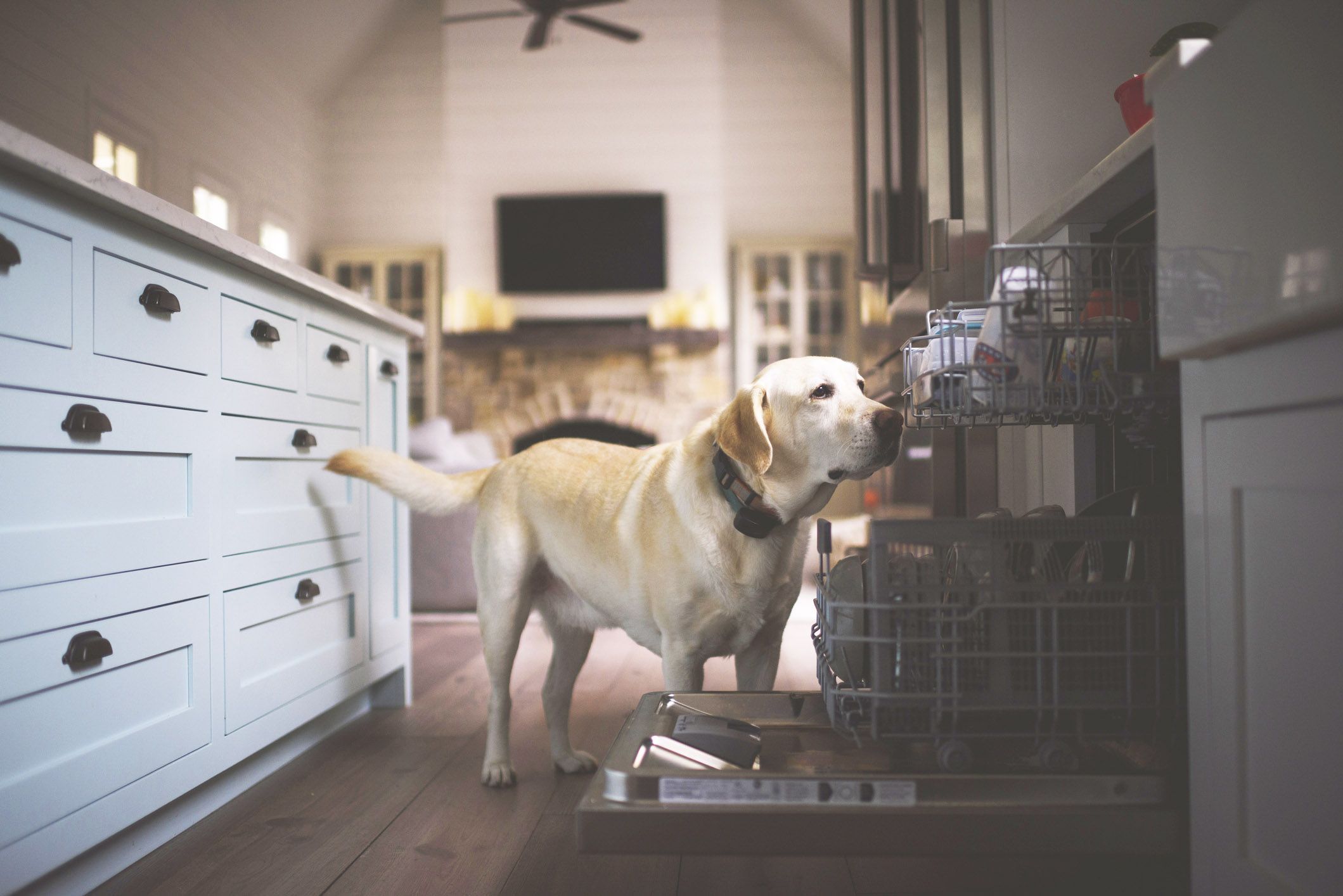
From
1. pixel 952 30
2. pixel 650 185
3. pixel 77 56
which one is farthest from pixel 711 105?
pixel 952 30

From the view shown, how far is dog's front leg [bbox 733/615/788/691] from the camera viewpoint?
1393 millimetres

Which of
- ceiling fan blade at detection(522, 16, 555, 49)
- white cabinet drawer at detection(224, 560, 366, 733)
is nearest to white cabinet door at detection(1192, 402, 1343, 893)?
white cabinet drawer at detection(224, 560, 366, 733)

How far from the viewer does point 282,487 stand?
1670 millimetres

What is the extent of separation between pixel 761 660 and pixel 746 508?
1.10 feet

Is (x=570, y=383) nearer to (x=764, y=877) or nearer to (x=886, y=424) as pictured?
(x=886, y=424)

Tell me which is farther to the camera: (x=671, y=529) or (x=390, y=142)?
(x=390, y=142)

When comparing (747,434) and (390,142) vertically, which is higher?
(390,142)

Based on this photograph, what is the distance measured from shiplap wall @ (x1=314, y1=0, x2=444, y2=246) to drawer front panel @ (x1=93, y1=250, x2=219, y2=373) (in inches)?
246

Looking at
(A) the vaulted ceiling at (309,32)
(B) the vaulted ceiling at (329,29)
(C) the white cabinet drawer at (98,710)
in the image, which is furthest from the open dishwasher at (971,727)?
(A) the vaulted ceiling at (309,32)

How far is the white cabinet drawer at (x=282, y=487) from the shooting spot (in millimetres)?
1497

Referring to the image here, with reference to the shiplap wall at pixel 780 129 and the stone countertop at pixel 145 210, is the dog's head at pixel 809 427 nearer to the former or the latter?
the stone countertop at pixel 145 210

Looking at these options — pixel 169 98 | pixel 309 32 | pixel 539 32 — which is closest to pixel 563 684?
pixel 539 32

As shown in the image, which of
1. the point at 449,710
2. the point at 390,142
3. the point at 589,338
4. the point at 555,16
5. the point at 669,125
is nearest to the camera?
the point at 449,710

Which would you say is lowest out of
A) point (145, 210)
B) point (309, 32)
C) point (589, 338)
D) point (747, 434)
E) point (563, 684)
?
point (563, 684)
